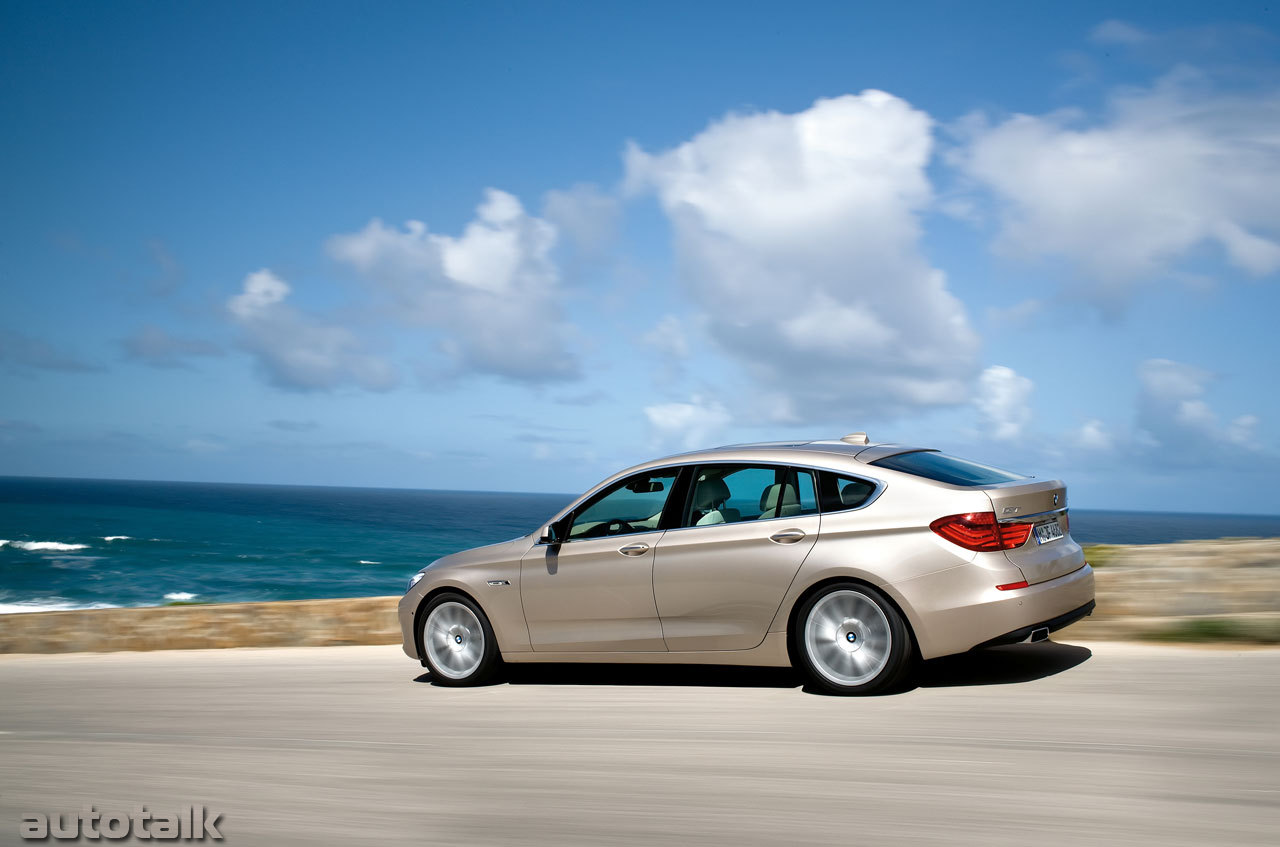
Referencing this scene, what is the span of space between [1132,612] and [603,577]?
394cm

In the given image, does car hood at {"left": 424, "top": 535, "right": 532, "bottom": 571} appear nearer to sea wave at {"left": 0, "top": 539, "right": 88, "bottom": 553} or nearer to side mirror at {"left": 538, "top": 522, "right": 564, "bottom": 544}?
side mirror at {"left": 538, "top": 522, "right": 564, "bottom": 544}

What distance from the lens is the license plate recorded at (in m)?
6.05

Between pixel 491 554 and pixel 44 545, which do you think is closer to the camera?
pixel 491 554

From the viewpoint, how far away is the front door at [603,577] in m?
6.68

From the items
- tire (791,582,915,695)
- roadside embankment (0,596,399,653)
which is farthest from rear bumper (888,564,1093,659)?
roadside embankment (0,596,399,653)

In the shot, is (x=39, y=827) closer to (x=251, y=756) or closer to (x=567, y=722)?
(x=251, y=756)

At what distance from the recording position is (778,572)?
615 centimetres

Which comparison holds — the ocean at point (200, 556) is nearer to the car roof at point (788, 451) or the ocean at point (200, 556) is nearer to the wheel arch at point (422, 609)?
the wheel arch at point (422, 609)

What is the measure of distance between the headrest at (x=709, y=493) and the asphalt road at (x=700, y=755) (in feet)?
3.78

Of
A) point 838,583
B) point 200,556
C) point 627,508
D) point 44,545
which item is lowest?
point 200,556

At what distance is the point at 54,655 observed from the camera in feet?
34.8

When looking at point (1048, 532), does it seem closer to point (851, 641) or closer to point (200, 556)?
point (851, 641)

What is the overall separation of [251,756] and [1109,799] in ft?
12.9

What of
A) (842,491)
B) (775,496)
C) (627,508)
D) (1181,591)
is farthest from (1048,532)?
(627,508)
